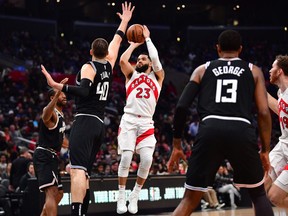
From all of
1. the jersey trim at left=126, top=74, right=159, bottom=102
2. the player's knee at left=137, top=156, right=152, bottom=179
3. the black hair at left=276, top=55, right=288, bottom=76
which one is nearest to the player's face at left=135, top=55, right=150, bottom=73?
the jersey trim at left=126, top=74, right=159, bottom=102

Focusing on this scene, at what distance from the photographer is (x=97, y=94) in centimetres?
803

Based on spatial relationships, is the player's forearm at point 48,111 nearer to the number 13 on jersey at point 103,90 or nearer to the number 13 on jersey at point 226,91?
the number 13 on jersey at point 103,90

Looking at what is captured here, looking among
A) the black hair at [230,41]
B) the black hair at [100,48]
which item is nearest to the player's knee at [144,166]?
the black hair at [100,48]

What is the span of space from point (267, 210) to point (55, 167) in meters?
4.01

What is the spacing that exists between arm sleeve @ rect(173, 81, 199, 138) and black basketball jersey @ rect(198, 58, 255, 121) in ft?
0.29

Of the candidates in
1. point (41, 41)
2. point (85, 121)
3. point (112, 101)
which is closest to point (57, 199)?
point (85, 121)

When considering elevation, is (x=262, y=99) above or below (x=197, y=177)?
above

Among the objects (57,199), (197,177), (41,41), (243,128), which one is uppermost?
(41,41)

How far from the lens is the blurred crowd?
1788 centimetres

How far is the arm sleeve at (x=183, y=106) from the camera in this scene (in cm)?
585

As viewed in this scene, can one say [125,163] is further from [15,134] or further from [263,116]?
[15,134]

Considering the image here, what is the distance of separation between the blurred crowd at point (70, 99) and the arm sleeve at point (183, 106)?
887 cm

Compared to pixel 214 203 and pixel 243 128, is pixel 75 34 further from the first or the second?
pixel 243 128

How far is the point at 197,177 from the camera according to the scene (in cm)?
588
